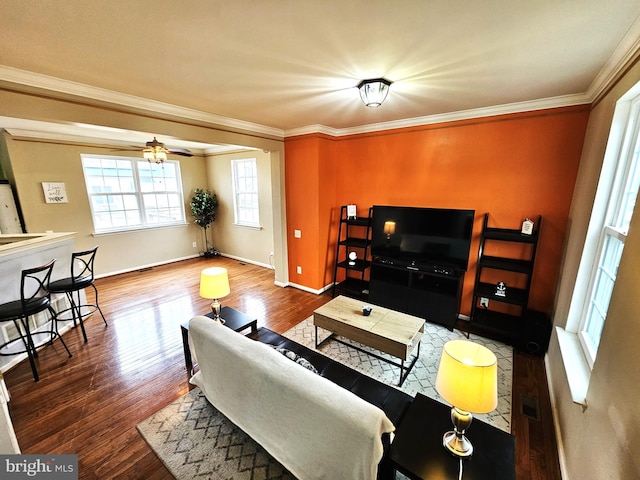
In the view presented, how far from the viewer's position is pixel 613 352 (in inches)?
49.5

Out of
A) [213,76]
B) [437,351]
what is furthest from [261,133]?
[437,351]

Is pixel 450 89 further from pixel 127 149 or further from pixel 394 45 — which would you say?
pixel 127 149

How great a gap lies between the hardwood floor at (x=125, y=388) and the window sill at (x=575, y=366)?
55cm

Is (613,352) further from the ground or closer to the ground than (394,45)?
closer to the ground

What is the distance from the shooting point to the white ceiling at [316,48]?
132 cm

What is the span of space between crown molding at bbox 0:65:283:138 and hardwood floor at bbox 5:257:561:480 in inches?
99.8

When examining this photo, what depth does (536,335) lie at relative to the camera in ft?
9.00

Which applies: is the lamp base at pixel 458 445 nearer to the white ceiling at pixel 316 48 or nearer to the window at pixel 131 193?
the white ceiling at pixel 316 48

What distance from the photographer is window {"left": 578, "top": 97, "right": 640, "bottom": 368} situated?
1780 millimetres

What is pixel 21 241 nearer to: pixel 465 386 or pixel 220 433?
pixel 220 433

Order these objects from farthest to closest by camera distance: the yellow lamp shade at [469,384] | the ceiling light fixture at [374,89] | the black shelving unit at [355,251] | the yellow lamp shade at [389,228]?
the black shelving unit at [355,251] → the yellow lamp shade at [389,228] → the ceiling light fixture at [374,89] → the yellow lamp shade at [469,384]

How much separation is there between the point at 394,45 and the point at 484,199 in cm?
233

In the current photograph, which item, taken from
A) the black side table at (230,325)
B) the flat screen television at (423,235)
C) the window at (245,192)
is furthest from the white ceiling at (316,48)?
the window at (245,192)

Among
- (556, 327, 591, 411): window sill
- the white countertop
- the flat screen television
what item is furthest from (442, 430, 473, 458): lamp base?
the white countertop
